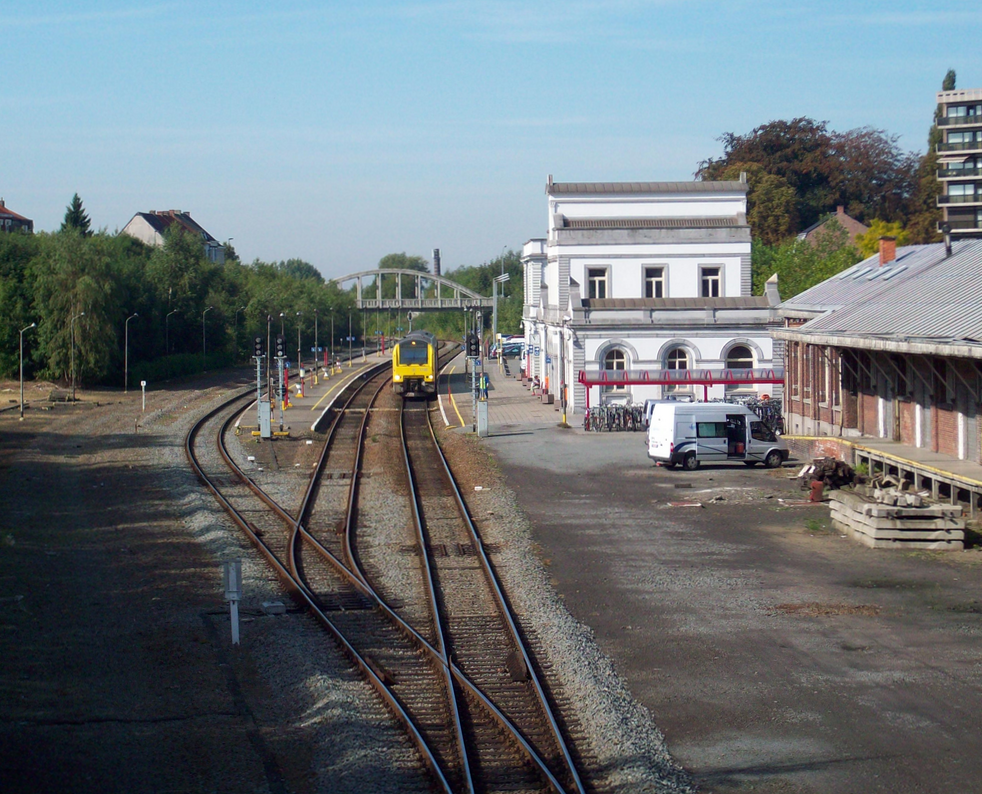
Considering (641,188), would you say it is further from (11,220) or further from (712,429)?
(11,220)

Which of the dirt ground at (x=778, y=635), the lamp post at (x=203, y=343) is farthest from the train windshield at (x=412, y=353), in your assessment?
the dirt ground at (x=778, y=635)

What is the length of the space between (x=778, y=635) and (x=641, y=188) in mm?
39041

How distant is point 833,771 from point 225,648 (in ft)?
23.2

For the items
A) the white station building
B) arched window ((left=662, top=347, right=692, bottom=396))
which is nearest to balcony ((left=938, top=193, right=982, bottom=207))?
the white station building

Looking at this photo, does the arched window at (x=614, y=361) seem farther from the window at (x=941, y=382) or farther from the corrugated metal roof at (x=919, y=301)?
the window at (x=941, y=382)

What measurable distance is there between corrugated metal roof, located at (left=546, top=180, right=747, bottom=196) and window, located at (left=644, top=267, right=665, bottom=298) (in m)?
6.31

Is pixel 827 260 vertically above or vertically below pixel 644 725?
above

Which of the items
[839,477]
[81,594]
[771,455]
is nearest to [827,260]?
[771,455]

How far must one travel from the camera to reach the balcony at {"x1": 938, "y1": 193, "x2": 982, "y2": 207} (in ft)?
253

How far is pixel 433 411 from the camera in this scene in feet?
149

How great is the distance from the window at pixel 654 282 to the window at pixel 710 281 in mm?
1656

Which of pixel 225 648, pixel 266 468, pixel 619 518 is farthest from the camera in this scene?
pixel 266 468

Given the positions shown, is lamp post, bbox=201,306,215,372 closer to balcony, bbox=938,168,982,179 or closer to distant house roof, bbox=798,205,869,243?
distant house roof, bbox=798,205,869,243

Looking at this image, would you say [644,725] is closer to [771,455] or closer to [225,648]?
[225,648]
